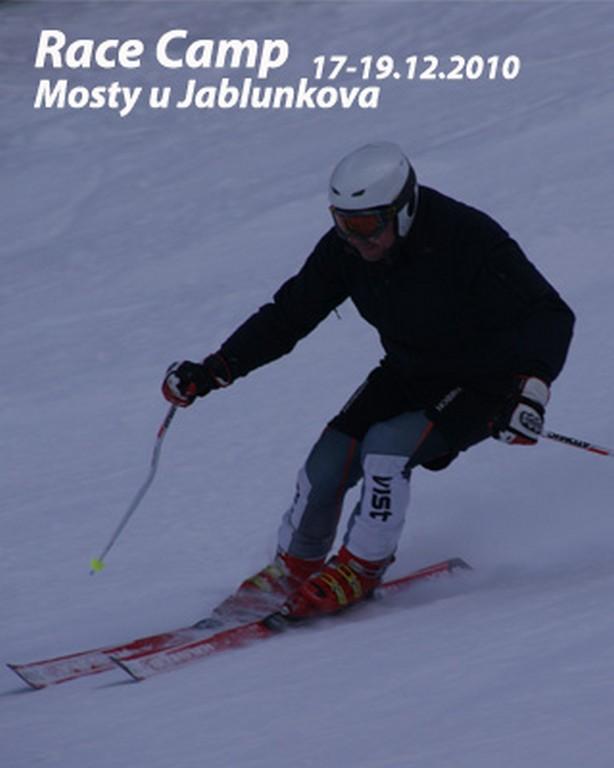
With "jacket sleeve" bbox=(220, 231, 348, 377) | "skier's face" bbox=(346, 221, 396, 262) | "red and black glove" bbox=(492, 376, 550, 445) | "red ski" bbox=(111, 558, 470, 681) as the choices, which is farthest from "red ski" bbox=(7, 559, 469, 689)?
"skier's face" bbox=(346, 221, 396, 262)

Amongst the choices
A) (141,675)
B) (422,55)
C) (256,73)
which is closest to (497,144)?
(422,55)

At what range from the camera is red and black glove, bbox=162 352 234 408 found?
18.0 feet

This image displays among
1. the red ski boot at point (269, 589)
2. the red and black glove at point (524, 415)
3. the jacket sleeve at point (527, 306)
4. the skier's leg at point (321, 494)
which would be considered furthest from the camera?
the red ski boot at point (269, 589)

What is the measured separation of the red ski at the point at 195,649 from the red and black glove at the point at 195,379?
2.80 feet

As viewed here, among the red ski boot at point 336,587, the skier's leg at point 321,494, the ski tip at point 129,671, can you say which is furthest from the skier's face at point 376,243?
the ski tip at point 129,671

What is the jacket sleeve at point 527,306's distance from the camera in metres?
4.79

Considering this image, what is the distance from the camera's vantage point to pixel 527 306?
4828mm

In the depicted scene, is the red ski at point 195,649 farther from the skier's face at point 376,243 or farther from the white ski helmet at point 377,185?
the white ski helmet at point 377,185

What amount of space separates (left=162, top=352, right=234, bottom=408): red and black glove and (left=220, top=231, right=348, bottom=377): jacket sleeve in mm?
38

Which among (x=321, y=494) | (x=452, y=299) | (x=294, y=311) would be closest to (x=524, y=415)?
(x=452, y=299)

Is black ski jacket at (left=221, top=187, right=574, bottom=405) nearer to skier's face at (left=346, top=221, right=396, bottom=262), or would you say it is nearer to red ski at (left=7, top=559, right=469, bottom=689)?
skier's face at (left=346, top=221, right=396, bottom=262)

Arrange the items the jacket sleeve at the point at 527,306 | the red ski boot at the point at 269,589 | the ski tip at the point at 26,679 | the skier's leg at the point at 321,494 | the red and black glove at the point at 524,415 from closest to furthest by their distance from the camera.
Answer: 1. the red and black glove at the point at 524,415
2. the jacket sleeve at the point at 527,306
3. the ski tip at the point at 26,679
4. the skier's leg at the point at 321,494
5. the red ski boot at the point at 269,589

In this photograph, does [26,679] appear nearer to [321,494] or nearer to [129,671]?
[129,671]

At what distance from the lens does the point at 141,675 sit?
4.81 metres
